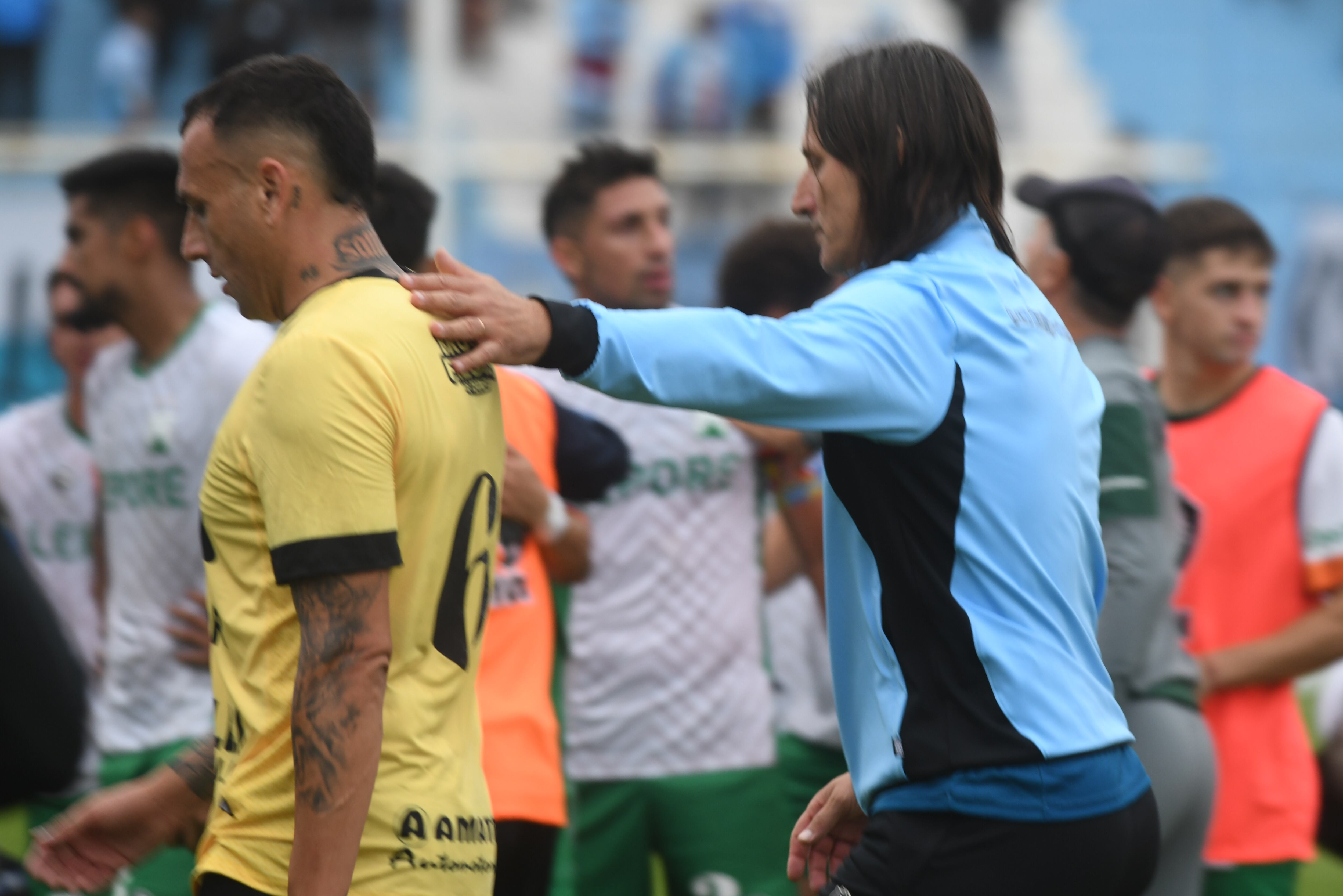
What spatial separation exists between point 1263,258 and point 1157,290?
1.10ft

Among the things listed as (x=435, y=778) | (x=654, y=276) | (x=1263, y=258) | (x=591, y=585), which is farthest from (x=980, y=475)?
(x=1263, y=258)

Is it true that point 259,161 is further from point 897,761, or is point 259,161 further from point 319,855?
point 897,761

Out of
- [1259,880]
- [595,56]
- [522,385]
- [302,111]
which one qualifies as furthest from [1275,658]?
[595,56]

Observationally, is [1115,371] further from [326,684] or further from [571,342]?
[326,684]

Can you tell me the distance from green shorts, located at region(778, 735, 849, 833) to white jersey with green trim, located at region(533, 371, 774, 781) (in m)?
0.46

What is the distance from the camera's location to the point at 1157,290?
4.84 meters

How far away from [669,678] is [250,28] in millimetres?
12026

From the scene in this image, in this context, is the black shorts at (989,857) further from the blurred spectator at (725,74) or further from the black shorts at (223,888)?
the blurred spectator at (725,74)

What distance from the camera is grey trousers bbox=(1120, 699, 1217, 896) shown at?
345 centimetres

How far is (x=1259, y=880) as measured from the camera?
4.26 meters

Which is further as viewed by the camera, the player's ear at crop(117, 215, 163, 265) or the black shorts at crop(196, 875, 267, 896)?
the player's ear at crop(117, 215, 163, 265)

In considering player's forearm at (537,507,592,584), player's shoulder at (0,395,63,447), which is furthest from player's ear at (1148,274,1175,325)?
player's shoulder at (0,395,63,447)

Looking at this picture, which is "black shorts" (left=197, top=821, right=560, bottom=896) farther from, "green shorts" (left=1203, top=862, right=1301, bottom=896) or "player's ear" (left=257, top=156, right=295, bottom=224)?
"green shorts" (left=1203, top=862, right=1301, bottom=896)

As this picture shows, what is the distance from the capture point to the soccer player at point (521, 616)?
12.0 ft
